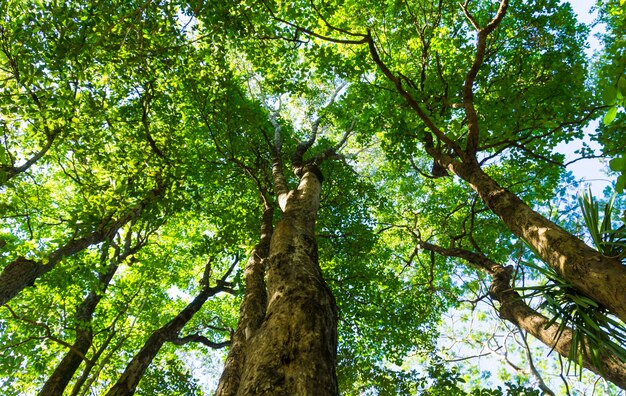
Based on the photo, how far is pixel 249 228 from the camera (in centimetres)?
902

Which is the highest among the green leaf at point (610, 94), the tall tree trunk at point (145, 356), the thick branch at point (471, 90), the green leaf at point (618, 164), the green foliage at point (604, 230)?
the thick branch at point (471, 90)

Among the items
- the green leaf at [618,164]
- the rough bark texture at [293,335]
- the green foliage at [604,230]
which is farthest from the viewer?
the green foliage at [604,230]

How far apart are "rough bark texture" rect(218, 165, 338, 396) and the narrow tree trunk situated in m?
2.29

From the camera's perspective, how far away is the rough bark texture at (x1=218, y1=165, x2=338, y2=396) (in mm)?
2066

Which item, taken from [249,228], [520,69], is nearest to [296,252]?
[249,228]

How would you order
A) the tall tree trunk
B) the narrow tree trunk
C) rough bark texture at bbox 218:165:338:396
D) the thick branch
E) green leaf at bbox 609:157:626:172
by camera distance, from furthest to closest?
the tall tree trunk, the thick branch, the narrow tree trunk, rough bark texture at bbox 218:165:338:396, green leaf at bbox 609:157:626:172

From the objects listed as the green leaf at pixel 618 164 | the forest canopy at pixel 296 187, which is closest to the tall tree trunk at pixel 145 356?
the forest canopy at pixel 296 187

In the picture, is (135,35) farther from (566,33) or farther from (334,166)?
(566,33)

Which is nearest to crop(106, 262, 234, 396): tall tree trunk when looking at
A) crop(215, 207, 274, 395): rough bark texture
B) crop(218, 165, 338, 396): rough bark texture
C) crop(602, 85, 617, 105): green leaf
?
crop(215, 207, 274, 395): rough bark texture

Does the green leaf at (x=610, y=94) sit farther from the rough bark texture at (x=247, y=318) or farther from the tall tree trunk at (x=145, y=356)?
the tall tree trunk at (x=145, y=356)

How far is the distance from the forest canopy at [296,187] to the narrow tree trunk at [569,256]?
0.06ft

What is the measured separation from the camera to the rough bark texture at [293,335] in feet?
6.78

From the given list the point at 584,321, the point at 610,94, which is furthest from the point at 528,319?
the point at 610,94

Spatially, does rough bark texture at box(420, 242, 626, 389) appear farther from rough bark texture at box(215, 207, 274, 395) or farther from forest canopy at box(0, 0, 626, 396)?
rough bark texture at box(215, 207, 274, 395)
